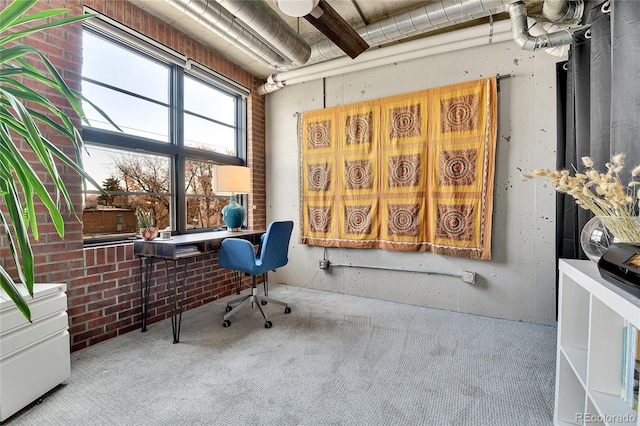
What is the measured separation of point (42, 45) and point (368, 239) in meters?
3.10

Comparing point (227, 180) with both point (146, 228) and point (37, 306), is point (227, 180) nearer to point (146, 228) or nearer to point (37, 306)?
point (146, 228)

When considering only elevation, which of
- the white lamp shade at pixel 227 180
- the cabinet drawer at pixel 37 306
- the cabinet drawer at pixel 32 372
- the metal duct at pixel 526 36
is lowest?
the cabinet drawer at pixel 32 372

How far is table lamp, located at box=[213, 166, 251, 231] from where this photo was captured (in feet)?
9.65

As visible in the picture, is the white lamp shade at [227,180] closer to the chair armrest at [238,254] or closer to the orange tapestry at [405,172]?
the chair armrest at [238,254]

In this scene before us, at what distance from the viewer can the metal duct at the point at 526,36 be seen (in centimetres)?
230

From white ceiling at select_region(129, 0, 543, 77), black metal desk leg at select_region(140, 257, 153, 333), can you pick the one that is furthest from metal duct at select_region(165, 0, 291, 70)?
black metal desk leg at select_region(140, 257, 153, 333)

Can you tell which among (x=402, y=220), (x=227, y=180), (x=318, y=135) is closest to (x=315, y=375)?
(x=402, y=220)

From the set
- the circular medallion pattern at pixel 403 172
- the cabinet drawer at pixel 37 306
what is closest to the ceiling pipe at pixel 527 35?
the circular medallion pattern at pixel 403 172

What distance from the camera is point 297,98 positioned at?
148 inches

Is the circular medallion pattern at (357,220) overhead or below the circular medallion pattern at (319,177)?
below

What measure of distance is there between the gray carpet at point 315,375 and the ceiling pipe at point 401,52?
2579 mm

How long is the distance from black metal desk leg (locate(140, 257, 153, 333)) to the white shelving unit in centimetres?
281

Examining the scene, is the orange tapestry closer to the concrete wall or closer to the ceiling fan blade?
the concrete wall

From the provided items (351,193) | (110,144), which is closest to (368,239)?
(351,193)
